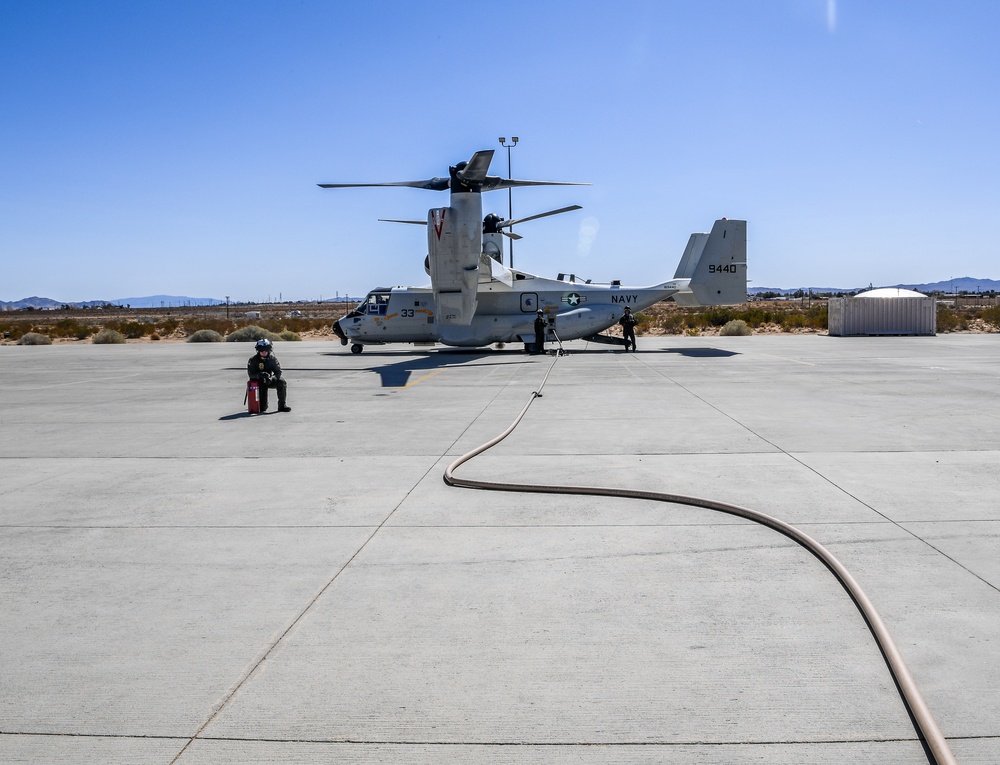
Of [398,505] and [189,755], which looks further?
[398,505]

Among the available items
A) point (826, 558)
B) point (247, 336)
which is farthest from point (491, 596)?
point (247, 336)

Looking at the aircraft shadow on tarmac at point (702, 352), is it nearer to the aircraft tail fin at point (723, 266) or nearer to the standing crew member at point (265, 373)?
the aircraft tail fin at point (723, 266)

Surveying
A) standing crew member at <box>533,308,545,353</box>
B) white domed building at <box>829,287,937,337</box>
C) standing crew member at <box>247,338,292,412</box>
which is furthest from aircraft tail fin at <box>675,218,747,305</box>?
standing crew member at <box>247,338,292,412</box>

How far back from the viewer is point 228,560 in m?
5.60

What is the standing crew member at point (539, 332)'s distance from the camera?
26.4m

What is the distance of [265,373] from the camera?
13.4 m

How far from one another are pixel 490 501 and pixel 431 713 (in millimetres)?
3721

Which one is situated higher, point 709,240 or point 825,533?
point 709,240

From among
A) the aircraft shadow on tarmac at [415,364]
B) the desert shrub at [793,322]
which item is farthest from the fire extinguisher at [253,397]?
the desert shrub at [793,322]

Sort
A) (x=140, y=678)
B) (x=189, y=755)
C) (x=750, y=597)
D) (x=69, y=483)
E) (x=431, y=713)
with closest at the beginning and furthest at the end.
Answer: (x=189, y=755)
(x=431, y=713)
(x=140, y=678)
(x=750, y=597)
(x=69, y=483)

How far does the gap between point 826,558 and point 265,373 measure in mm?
10223

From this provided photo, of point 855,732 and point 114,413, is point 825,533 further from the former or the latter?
point 114,413

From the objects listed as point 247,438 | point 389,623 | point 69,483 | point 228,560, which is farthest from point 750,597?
point 247,438

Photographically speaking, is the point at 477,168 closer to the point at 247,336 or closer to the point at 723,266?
the point at 723,266
